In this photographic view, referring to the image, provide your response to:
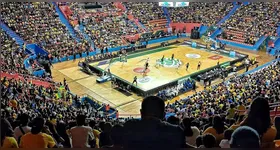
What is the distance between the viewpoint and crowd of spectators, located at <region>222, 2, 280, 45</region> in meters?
29.6

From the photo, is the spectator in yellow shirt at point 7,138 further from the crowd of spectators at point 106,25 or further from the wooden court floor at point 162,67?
the crowd of spectators at point 106,25

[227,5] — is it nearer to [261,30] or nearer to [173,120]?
[261,30]

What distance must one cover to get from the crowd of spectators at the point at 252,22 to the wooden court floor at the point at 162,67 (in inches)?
186

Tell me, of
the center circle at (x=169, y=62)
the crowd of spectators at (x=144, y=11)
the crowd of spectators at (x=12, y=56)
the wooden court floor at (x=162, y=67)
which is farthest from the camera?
the crowd of spectators at (x=144, y=11)

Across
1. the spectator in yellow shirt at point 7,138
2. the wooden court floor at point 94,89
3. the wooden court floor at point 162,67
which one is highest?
the spectator in yellow shirt at point 7,138

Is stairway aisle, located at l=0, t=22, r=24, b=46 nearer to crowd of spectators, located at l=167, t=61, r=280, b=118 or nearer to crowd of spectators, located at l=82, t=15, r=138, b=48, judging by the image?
crowd of spectators, located at l=82, t=15, r=138, b=48

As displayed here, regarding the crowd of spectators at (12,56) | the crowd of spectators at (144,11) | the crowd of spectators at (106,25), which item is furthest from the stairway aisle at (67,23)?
the crowd of spectators at (144,11)

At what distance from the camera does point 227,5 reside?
35062mm

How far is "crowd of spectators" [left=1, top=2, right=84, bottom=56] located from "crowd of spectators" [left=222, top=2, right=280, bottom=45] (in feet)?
48.0

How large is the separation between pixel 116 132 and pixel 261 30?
29.1 meters

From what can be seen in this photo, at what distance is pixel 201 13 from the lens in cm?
3472

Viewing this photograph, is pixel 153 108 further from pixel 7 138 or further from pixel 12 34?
pixel 12 34

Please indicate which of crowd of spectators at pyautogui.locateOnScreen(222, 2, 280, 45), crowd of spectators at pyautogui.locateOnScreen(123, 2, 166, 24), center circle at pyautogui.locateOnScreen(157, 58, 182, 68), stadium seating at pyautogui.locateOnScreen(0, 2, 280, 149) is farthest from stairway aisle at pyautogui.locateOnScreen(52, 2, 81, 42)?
crowd of spectators at pyautogui.locateOnScreen(222, 2, 280, 45)

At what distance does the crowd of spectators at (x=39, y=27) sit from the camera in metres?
24.8
